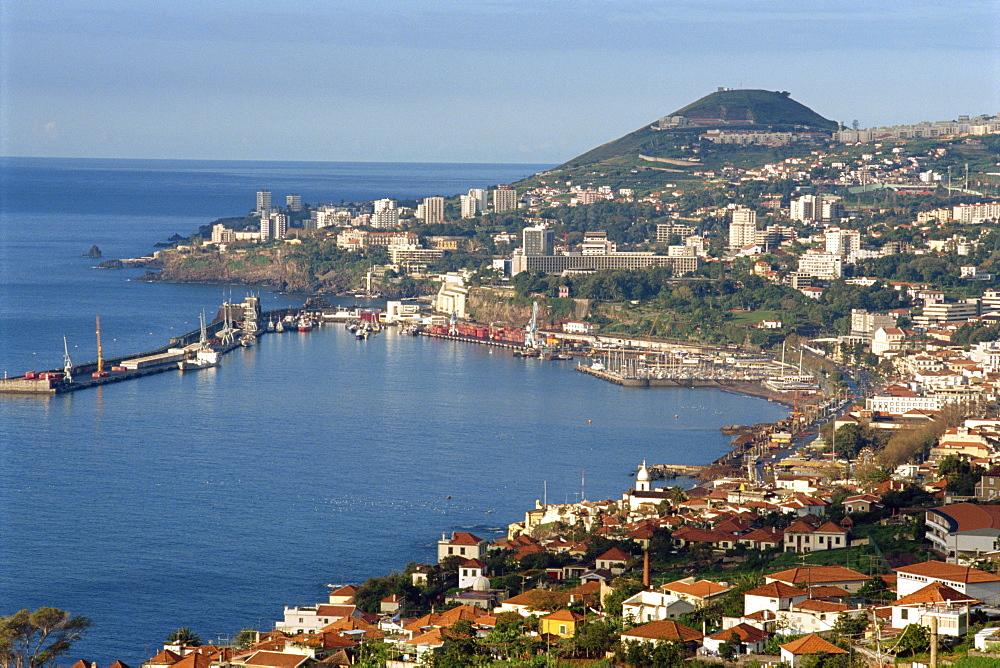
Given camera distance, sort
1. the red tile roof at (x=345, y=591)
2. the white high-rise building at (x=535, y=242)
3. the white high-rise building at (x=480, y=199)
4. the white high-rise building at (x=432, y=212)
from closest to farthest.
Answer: the red tile roof at (x=345, y=591) → the white high-rise building at (x=535, y=242) → the white high-rise building at (x=432, y=212) → the white high-rise building at (x=480, y=199)

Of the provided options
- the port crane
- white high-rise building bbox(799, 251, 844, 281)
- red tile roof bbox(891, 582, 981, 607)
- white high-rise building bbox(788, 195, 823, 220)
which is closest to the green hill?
white high-rise building bbox(788, 195, 823, 220)

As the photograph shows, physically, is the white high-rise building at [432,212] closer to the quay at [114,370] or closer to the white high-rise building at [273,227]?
the white high-rise building at [273,227]

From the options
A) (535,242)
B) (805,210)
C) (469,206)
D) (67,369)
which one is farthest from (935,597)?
(469,206)

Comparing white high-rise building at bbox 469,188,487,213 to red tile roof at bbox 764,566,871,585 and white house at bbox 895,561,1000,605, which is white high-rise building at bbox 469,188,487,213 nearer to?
red tile roof at bbox 764,566,871,585

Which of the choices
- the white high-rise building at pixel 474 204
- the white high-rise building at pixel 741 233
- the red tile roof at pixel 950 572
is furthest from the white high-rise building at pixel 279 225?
the red tile roof at pixel 950 572

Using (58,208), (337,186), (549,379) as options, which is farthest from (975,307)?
(337,186)

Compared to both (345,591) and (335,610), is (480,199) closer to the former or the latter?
(345,591)

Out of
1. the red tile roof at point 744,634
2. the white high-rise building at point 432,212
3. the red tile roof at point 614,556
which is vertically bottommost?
the red tile roof at point 614,556
